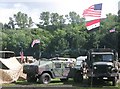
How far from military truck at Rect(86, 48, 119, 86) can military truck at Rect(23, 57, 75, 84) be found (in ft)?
6.50

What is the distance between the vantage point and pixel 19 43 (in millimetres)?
110812

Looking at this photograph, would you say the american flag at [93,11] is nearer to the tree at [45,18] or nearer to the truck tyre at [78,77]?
the truck tyre at [78,77]

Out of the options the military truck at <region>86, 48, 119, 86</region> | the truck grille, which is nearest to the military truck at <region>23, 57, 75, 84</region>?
the military truck at <region>86, 48, 119, 86</region>

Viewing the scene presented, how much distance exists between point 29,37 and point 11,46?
10435 millimetres

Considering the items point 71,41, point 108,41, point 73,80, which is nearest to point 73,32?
point 71,41

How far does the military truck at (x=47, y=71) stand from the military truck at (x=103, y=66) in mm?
1980

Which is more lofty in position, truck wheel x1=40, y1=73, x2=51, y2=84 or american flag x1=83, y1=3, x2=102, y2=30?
american flag x1=83, y1=3, x2=102, y2=30

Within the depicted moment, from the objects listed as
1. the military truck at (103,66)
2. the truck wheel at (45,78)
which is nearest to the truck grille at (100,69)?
the military truck at (103,66)

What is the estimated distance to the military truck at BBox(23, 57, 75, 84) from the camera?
74.3 feet

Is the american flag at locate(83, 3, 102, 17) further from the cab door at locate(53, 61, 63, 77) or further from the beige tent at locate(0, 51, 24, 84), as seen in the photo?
the beige tent at locate(0, 51, 24, 84)

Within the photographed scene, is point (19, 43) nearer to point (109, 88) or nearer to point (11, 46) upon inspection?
point (11, 46)

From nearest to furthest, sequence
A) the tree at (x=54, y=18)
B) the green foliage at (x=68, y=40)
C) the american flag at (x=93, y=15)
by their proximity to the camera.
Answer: the american flag at (x=93, y=15) < the green foliage at (x=68, y=40) < the tree at (x=54, y=18)

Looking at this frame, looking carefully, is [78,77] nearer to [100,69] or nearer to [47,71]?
[47,71]

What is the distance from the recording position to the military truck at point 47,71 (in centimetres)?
2266
